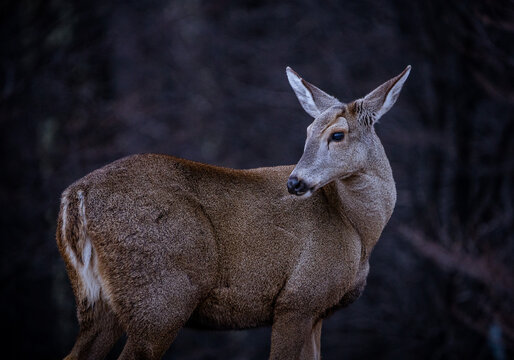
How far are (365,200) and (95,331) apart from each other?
2551mm

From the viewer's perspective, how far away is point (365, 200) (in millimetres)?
6035

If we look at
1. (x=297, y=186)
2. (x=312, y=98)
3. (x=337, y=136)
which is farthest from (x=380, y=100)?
(x=297, y=186)

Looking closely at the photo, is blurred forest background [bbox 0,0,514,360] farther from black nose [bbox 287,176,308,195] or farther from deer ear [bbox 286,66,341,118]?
black nose [bbox 287,176,308,195]

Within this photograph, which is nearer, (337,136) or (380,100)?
(337,136)

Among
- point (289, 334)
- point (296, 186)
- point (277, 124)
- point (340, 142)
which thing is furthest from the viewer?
point (277, 124)

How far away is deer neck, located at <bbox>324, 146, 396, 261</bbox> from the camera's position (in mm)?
6031

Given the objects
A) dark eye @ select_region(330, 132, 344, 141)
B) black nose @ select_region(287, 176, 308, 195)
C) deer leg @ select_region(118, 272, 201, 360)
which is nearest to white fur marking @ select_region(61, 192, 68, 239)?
deer leg @ select_region(118, 272, 201, 360)

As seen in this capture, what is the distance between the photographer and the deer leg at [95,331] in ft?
17.9

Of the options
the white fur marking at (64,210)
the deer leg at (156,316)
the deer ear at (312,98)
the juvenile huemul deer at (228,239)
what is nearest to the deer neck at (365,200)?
the juvenile huemul deer at (228,239)

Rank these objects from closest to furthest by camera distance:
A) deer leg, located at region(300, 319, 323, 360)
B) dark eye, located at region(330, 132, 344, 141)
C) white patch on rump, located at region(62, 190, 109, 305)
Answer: white patch on rump, located at region(62, 190, 109, 305), dark eye, located at region(330, 132, 344, 141), deer leg, located at region(300, 319, 323, 360)

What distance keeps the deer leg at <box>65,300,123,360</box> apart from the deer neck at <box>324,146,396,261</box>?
217 centimetres

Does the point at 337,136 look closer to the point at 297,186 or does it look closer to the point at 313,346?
the point at 297,186

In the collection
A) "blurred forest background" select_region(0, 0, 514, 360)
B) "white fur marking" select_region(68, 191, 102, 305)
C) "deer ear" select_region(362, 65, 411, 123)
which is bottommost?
"blurred forest background" select_region(0, 0, 514, 360)

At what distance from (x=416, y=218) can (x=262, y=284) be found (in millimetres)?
7142
